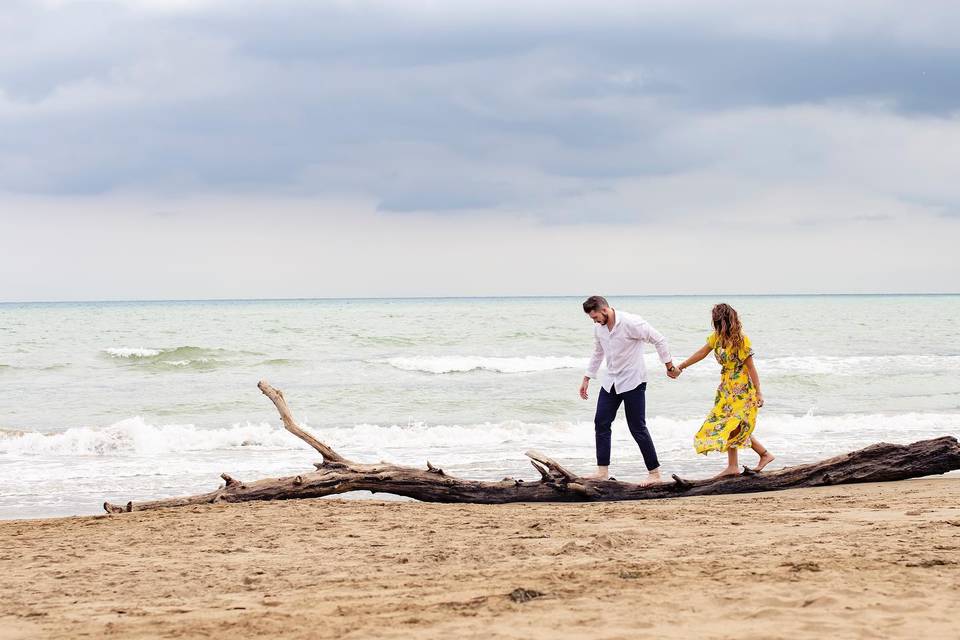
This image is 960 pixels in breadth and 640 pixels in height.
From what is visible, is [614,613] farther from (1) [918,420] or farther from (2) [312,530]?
(1) [918,420]

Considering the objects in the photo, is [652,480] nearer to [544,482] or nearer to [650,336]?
[544,482]

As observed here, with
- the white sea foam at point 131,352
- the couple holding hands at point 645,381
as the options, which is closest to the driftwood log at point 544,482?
the couple holding hands at point 645,381

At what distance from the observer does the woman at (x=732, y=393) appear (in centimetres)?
812

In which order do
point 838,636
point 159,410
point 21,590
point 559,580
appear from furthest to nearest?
point 159,410
point 21,590
point 559,580
point 838,636

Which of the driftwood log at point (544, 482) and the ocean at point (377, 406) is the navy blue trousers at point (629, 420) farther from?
the ocean at point (377, 406)

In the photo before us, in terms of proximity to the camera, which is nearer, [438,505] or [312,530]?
[312,530]

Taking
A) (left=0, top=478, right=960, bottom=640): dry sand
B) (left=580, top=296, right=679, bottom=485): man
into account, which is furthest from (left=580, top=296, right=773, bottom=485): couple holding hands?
(left=0, top=478, right=960, bottom=640): dry sand

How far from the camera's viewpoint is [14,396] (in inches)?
818

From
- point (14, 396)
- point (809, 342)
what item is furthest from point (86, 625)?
point (809, 342)

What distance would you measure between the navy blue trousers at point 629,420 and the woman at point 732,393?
45 centimetres

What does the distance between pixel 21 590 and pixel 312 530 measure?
2021mm

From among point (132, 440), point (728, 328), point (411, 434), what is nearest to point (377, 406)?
point (411, 434)

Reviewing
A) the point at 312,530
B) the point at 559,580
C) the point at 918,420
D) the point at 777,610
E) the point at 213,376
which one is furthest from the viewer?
the point at 213,376

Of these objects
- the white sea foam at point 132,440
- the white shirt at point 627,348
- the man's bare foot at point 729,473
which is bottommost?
the white sea foam at point 132,440
